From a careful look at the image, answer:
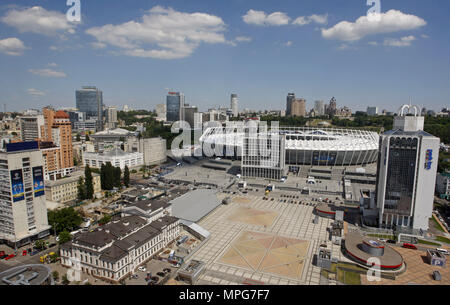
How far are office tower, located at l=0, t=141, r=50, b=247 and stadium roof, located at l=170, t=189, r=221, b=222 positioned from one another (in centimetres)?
1845

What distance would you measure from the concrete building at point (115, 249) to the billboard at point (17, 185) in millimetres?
10176

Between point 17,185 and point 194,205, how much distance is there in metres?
25.2

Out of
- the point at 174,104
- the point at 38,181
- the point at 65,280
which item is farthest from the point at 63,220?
the point at 174,104

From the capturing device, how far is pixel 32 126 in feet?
270

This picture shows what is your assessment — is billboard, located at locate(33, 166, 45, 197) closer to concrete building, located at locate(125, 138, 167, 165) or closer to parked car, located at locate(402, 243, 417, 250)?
concrete building, located at locate(125, 138, 167, 165)

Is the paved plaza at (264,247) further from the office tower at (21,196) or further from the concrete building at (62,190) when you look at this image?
the concrete building at (62,190)

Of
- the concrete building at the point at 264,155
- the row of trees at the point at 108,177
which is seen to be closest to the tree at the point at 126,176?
the row of trees at the point at 108,177

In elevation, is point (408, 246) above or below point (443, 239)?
below

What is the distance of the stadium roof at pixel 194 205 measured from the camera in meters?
45.4

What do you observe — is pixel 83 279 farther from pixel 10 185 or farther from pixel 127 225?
pixel 10 185

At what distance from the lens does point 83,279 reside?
98.4 ft

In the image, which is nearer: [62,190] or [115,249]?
[115,249]

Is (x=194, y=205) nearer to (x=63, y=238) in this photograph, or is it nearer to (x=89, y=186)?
(x=63, y=238)
